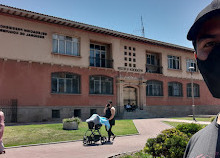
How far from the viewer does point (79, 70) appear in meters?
24.9

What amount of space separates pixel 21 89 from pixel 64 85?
4.55 meters

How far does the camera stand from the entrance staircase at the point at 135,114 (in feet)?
87.4

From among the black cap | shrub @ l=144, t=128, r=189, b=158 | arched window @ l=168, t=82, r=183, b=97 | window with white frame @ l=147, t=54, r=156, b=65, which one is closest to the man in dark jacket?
the black cap

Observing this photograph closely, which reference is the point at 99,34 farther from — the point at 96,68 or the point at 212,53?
the point at 212,53

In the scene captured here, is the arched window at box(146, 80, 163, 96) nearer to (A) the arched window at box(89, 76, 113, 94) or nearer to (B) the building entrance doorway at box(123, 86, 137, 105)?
(B) the building entrance doorway at box(123, 86, 137, 105)

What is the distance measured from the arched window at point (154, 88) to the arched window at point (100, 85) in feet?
20.4

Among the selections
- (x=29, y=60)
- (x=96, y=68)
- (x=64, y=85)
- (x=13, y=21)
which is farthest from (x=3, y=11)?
(x=96, y=68)

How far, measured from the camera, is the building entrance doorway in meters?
29.5

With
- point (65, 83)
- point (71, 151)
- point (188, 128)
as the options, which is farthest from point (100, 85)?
point (188, 128)

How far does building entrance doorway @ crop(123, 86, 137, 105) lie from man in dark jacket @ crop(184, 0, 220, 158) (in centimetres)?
2808

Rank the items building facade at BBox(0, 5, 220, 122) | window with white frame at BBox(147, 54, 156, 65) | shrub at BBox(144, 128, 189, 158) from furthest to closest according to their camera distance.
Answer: window with white frame at BBox(147, 54, 156, 65)
building facade at BBox(0, 5, 220, 122)
shrub at BBox(144, 128, 189, 158)

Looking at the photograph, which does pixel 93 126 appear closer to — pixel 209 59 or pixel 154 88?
pixel 209 59

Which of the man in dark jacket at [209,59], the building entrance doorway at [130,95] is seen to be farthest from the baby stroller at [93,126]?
the building entrance doorway at [130,95]

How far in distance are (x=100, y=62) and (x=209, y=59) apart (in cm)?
2627
